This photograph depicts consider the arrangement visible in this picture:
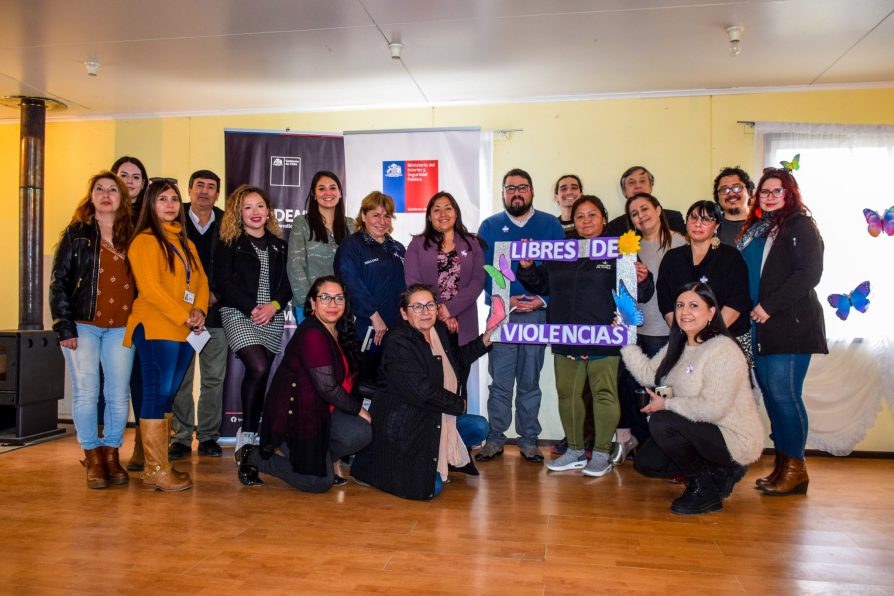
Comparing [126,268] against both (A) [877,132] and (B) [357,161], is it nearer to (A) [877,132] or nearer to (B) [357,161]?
(B) [357,161]

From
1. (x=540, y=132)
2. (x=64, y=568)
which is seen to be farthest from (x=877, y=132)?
(x=64, y=568)

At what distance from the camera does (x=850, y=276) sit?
473 cm

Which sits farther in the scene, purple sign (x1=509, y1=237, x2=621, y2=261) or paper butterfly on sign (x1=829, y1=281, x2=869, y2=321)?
paper butterfly on sign (x1=829, y1=281, x2=869, y2=321)

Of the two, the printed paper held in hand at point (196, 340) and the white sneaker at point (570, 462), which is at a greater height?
the printed paper held in hand at point (196, 340)

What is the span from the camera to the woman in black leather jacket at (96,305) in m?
3.45

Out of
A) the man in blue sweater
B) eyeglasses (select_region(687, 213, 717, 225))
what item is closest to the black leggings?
the man in blue sweater

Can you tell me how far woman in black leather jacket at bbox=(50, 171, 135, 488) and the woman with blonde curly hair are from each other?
531mm

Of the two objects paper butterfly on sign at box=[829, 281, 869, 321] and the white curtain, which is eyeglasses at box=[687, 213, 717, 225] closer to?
paper butterfly on sign at box=[829, 281, 869, 321]

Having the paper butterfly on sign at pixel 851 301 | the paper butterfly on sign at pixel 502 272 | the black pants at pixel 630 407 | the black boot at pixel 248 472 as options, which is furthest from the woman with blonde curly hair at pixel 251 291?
the paper butterfly on sign at pixel 851 301

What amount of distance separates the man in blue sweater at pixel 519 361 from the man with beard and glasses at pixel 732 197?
3.21 ft

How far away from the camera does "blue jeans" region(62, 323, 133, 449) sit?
11.4 feet

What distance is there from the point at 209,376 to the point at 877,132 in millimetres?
4771

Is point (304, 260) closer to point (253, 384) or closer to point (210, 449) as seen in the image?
point (253, 384)

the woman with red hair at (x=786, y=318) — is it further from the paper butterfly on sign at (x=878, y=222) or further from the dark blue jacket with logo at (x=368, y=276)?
the dark blue jacket with logo at (x=368, y=276)
